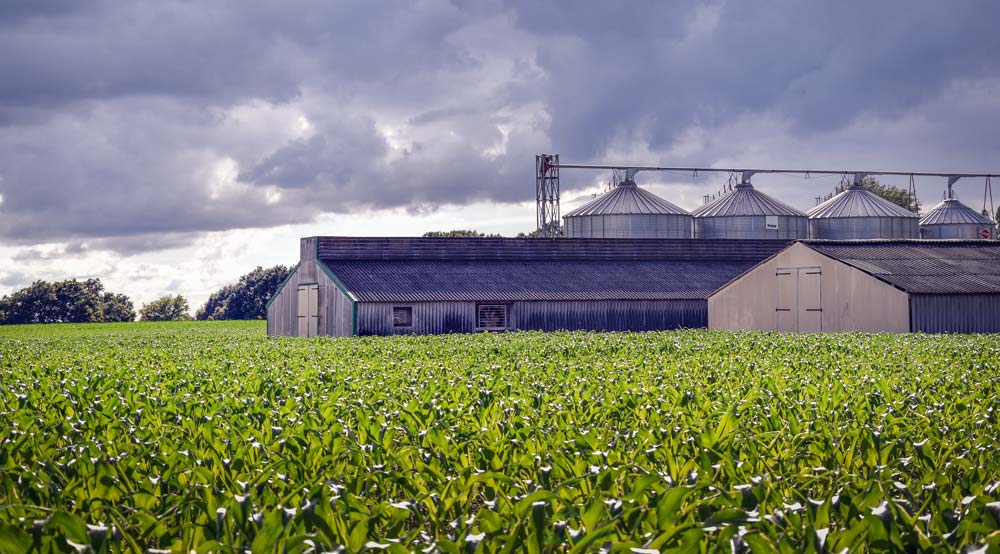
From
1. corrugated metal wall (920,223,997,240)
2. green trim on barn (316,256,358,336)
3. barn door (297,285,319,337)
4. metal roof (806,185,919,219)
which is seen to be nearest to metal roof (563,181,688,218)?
metal roof (806,185,919,219)

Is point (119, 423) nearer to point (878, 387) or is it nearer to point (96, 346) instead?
point (878, 387)

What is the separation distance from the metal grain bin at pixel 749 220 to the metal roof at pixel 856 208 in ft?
9.15

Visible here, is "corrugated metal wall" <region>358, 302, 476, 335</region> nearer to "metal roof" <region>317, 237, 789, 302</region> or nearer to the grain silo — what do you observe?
"metal roof" <region>317, 237, 789, 302</region>

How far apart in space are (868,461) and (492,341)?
26.7 meters

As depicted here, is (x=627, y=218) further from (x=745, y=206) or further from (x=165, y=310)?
(x=165, y=310)

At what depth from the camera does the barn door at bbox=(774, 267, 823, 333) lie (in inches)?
1943

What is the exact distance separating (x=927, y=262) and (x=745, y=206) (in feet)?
102

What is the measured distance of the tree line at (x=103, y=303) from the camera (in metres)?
126

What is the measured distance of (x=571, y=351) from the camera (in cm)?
2998

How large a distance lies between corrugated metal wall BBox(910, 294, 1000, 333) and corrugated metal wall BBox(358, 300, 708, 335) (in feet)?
49.8

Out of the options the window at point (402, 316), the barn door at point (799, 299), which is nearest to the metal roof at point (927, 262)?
the barn door at point (799, 299)

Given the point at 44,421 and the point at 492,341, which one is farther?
the point at 492,341

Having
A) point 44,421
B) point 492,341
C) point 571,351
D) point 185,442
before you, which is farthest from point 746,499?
point 492,341

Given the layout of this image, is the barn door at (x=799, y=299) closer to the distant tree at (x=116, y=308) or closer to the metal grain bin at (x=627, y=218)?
the metal grain bin at (x=627, y=218)
